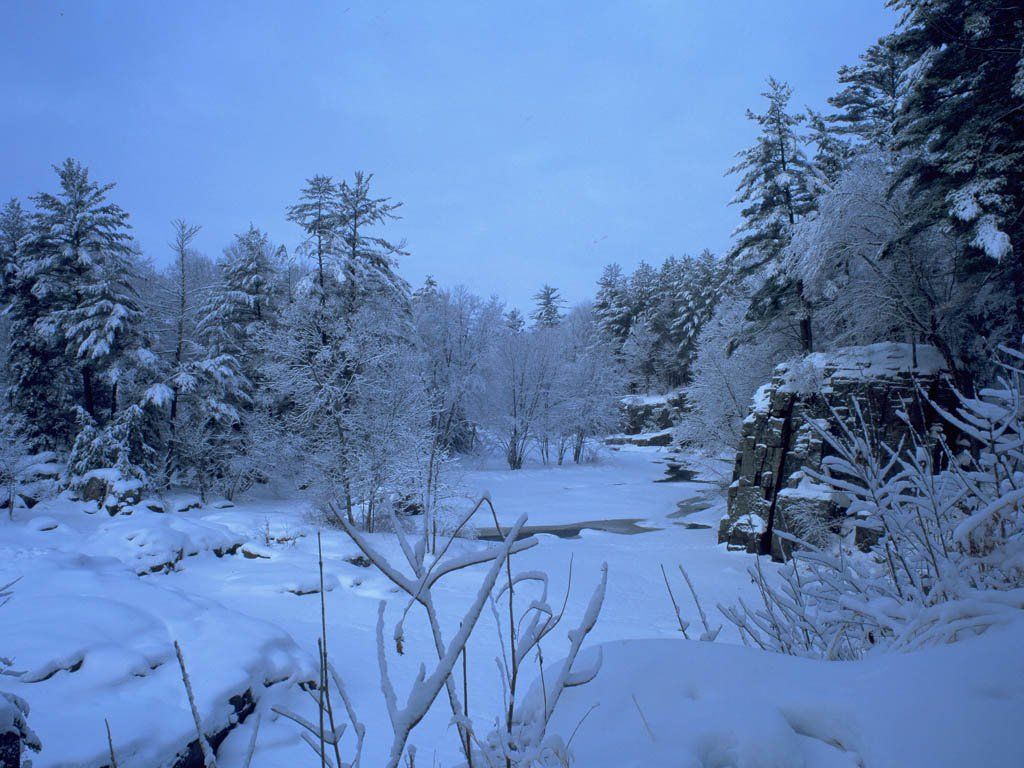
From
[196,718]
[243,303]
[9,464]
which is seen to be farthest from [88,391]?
[196,718]

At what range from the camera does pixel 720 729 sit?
3.47ft

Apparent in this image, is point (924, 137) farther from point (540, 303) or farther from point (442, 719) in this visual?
point (540, 303)

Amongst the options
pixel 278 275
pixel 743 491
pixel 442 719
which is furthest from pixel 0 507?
pixel 743 491

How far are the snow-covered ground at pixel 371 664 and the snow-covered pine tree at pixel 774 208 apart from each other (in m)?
8.02

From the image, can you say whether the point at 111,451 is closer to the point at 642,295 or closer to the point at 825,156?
the point at 825,156

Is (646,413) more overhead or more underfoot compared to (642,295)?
more underfoot

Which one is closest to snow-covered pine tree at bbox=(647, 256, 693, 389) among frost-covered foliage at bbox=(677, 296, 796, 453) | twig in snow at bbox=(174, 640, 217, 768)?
frost-covered foliage at bbox=(677, 296, 796, 453)

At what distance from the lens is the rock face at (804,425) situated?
37.8 ft

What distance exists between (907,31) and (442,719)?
1463 cm

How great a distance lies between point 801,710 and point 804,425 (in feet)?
Answer: 45.4

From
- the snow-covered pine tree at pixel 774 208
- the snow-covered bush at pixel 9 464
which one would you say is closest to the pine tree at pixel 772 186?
the snow-covered pine tree at pixel 774 208

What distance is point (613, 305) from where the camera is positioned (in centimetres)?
4819

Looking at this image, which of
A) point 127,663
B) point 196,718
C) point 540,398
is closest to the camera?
point 196,718

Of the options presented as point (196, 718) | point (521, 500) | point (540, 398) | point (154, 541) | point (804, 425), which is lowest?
point (521, 500)
